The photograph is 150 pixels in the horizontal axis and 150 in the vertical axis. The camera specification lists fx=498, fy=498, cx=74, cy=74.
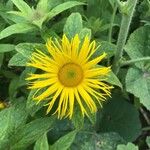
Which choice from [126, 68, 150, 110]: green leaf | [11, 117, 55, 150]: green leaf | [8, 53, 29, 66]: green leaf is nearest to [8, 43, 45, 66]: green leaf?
[8, 53, 29, 66]: green leaf

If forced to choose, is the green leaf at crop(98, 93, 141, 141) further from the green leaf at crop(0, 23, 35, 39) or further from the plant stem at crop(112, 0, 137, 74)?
the green leaf at crop(0, 23, 35, 39)

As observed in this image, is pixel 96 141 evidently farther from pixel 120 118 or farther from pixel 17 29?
pixel 17 29

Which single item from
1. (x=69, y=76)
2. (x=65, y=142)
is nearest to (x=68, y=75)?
(x=69, y=76)

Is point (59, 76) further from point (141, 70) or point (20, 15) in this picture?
point (141, 70)

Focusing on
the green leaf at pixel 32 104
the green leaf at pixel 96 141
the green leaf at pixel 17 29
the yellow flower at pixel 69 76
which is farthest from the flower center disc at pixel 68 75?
the green leaf at pixel 96 141

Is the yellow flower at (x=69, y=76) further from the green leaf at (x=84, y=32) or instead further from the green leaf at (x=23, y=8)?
the green leaf at (x=23, y=8)

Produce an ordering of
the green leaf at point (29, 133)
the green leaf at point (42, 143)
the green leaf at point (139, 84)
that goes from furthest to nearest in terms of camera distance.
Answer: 1. the green leaf at point (139, 84)
2. the green leaf at point (29, 133)
3. the green leaf at point (42, 143)

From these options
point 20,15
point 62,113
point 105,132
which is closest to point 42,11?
point 20,15
